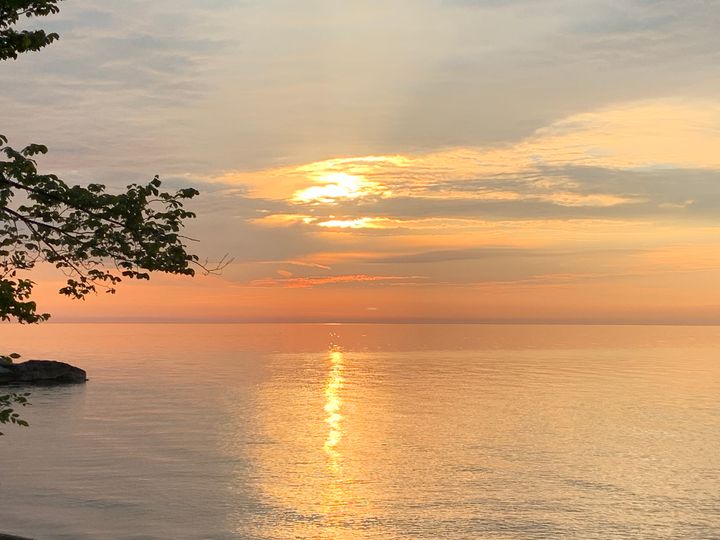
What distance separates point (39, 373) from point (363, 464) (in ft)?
199

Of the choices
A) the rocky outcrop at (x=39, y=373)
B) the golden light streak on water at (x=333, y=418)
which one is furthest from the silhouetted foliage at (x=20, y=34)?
the rocky outcrop at (x=39, y=373)

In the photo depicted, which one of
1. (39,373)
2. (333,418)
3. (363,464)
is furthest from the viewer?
(39,373)

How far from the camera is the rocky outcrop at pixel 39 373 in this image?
86938 mm

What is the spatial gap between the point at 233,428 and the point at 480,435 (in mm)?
20511

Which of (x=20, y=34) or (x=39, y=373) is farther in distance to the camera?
(x=39, y=373)

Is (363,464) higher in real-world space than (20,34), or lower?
lower

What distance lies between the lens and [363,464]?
45438mm

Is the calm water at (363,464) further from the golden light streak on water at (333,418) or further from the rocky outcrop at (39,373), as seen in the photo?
the rocky outcrop at (39,373)

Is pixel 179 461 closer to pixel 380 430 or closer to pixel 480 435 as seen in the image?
pixel 380 430

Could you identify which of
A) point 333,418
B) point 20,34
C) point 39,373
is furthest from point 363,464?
point 39,373

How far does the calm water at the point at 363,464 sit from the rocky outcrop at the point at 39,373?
533cm

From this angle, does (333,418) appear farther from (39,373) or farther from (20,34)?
(20,34)

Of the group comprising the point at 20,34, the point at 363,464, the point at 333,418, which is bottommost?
the point at 333,418

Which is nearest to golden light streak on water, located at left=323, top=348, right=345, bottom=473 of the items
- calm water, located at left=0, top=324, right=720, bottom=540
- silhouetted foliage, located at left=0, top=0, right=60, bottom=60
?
calm water, located at left=0, top=324, right=720, bottom=540
